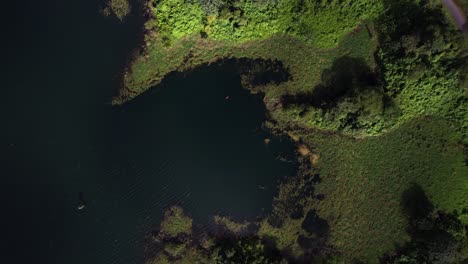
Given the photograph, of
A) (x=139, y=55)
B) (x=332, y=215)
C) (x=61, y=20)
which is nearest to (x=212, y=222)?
(x=332, y=215)

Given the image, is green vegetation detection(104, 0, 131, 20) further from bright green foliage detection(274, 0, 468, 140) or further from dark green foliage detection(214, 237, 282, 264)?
dark green foliage detection(214, 237, 282, 264)

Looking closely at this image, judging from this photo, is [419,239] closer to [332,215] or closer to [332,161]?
[332,215]

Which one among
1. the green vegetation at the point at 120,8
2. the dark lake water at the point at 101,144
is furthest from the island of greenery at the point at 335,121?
the green vegetation at the point at 120,8

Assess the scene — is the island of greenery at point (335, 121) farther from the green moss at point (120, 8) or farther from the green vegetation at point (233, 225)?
the green moss at point (120, 8)

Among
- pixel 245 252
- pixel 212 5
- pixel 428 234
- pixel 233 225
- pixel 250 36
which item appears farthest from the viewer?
pixel 233 225

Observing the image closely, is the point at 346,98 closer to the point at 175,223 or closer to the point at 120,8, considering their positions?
the point at 175,223

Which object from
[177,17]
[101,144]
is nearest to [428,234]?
[177,17]

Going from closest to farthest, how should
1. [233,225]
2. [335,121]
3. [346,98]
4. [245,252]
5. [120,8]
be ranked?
[346,98], [335,121], [245,252], [233,225], [120,8]
